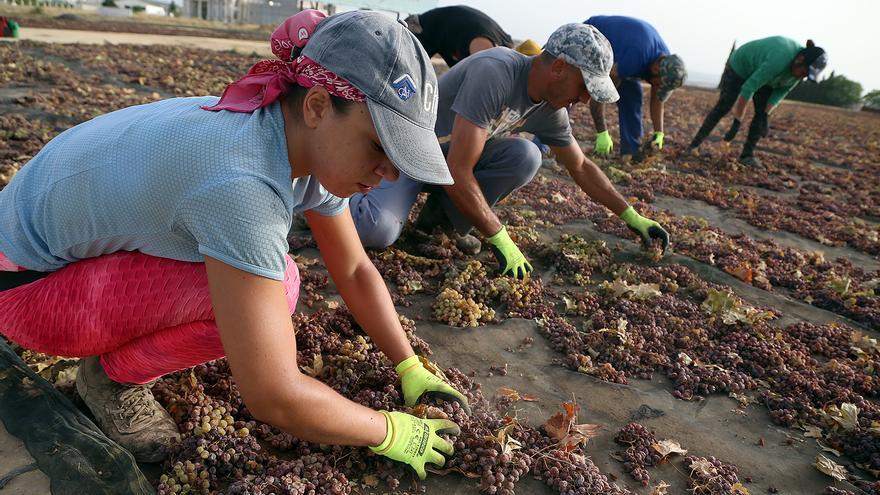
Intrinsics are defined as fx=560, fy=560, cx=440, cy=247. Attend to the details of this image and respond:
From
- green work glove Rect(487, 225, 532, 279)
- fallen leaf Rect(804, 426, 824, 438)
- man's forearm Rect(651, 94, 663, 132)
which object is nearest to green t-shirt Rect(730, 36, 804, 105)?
man's forearm Rect(651, 94, 663, 132)

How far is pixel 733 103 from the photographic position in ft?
29.3

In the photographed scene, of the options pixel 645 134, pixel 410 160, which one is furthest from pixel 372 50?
pixel 645 134

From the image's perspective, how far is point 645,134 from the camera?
11.2 meters

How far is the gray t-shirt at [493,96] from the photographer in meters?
3.77

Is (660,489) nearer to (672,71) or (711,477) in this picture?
(711,477)

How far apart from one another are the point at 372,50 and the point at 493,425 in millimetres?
1657

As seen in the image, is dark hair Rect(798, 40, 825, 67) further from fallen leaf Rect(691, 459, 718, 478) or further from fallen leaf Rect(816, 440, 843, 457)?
fallen leaf Rect(691, 459, 718, 478)

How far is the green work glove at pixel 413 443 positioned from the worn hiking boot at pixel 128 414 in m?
0.85

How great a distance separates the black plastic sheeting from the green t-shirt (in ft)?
30.2

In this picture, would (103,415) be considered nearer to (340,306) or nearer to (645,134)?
(340,306)

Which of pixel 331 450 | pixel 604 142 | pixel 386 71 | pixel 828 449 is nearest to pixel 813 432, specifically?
pixel 828 449

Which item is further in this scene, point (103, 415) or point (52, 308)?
point (103, 415)

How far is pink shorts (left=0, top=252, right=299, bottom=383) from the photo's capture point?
6.49 feet

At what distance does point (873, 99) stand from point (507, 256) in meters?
29.8
